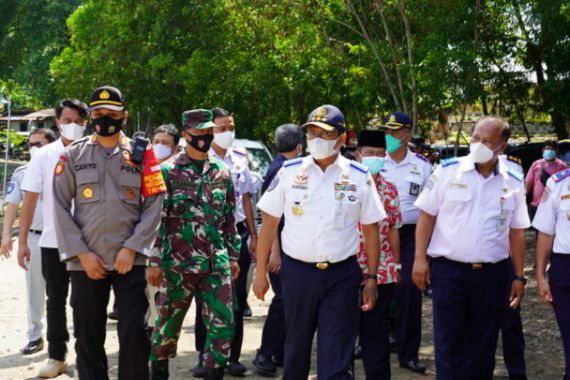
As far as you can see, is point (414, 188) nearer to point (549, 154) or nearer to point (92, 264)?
point (92, 264)

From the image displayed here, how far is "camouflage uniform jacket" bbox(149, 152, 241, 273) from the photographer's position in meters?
6.17

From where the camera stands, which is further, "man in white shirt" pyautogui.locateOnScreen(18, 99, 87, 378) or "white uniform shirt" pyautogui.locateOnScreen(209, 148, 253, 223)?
"white uniform shirt" pyautogui.locateOnScreen(209, 148, 253, 223)

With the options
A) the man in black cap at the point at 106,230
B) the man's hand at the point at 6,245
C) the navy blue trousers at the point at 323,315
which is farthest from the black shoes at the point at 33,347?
the navy blue trousers at the point at 323,315

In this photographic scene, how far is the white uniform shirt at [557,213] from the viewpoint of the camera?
6.15m

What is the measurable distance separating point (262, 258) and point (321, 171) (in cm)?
68

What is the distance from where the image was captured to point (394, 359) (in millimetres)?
8008

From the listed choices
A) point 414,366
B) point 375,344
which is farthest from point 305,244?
point 414,366

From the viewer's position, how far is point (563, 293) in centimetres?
615

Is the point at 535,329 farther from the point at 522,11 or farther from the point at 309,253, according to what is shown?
the point at 522,11

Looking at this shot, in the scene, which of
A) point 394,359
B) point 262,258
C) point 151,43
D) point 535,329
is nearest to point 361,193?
point 262,258

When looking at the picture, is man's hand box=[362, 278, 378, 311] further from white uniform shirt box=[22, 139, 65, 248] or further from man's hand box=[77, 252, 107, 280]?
white uniform shirt box=[22, 139, 65, 248]

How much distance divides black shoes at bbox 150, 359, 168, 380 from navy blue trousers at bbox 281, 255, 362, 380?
1203mm

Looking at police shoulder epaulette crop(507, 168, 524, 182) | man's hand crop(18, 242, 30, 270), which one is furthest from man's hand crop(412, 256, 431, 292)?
man's hand crop(18, 242, 30, 270)

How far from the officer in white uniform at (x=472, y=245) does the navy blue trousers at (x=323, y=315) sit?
0.75m
